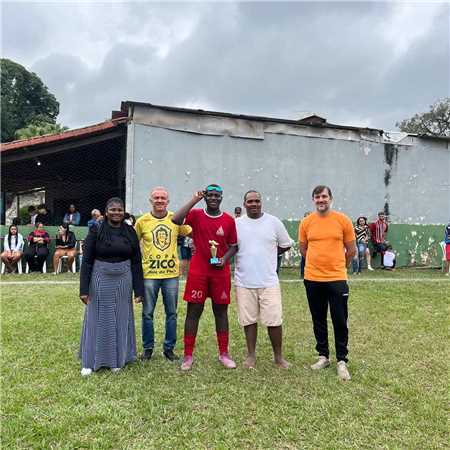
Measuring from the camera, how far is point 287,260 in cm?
1292

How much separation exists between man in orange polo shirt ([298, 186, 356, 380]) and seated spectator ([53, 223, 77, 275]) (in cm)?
832

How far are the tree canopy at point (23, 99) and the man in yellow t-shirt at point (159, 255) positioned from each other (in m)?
38.4

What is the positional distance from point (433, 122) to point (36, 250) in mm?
34531

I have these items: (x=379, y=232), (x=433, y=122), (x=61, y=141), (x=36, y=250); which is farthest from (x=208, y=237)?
(x=433, y=122)

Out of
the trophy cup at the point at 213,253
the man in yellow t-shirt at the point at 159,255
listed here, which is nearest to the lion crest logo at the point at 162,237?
the man in yellow t-shirt at the point at 159,255

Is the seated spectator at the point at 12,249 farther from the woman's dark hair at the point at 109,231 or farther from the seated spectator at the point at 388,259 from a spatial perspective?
the seated spectator at the point at 388,259

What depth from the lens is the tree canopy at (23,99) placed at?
39.1 metres

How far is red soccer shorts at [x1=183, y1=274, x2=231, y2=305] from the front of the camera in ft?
13.5

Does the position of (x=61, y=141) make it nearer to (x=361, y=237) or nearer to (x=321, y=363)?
(x=361, y=237)

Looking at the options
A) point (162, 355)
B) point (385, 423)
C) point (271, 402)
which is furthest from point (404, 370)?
point (162, 355)

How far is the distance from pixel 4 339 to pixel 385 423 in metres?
4.27

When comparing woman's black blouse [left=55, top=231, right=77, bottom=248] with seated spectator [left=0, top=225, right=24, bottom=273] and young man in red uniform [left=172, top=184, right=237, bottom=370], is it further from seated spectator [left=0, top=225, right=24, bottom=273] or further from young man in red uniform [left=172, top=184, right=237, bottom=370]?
young man in red uniform [left=172, top=184, right=237, bottom=370]

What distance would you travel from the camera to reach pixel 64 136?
36.5 ft


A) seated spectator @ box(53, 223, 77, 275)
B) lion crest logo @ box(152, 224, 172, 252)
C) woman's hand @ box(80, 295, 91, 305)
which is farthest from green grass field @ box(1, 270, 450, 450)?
seated spectator @ box(53, 223, 77, 275)
